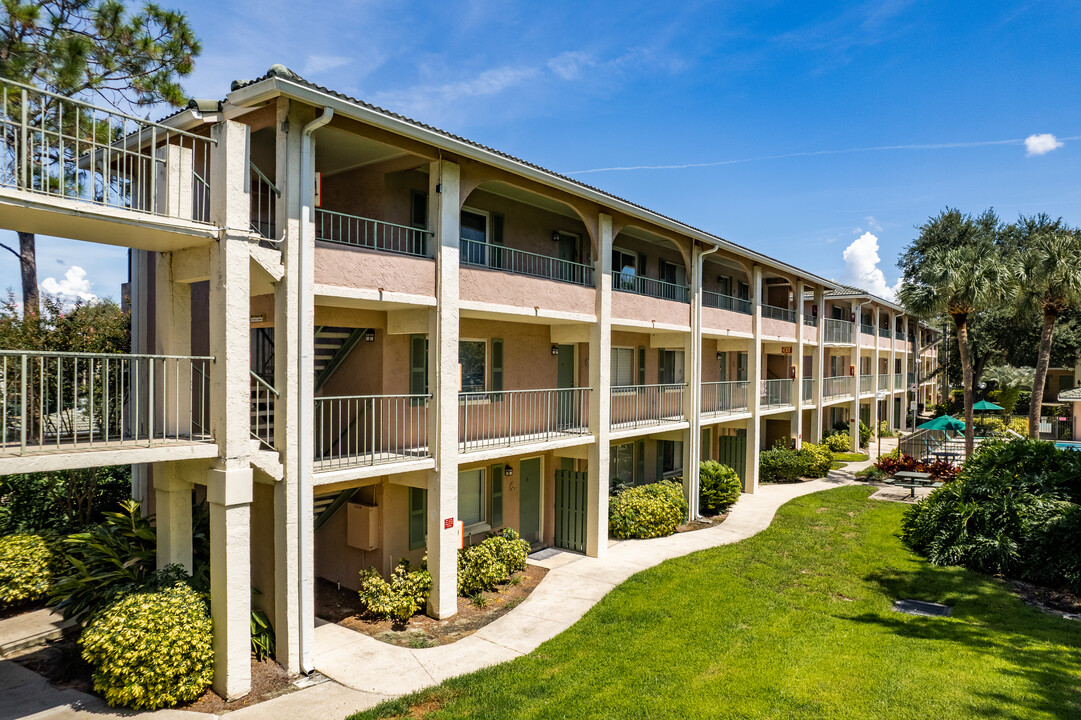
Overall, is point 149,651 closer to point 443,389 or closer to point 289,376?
point 289,376

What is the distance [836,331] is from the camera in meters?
32.5

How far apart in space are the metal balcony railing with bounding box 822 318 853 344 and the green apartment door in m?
18.8

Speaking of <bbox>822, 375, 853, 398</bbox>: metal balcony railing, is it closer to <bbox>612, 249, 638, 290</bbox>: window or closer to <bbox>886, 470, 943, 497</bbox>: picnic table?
<bbox>886, 470, 943, 497</bbox>: picnic table

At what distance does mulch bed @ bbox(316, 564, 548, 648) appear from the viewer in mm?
11086

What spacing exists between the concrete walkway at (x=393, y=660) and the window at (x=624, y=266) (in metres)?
8.43

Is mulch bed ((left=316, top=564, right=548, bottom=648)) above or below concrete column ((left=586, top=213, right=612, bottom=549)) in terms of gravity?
below

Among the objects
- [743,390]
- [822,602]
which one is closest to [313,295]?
[822,602]

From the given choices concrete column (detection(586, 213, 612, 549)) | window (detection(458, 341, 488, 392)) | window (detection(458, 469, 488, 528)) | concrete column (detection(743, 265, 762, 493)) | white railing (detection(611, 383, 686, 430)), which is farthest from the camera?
concrete column (detection(743, 265, 762, 493))

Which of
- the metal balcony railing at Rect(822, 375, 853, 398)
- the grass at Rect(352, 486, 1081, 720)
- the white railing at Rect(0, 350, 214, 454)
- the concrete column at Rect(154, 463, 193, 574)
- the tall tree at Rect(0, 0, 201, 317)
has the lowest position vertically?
the grass at Rect(352, 486, 1081, 720)

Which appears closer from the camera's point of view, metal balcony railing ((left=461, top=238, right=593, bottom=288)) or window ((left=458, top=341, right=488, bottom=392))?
window ((left=458, top=341, right=488, bottom=392))

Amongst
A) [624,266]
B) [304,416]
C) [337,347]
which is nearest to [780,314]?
[624,266]

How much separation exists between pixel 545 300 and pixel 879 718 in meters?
9.49

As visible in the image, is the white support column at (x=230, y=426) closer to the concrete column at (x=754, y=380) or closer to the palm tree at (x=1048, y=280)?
the concrete column at (x=754, y=380)

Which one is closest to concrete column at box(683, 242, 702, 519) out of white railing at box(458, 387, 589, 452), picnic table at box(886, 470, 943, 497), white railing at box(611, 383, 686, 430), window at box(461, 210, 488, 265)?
white railing at box(611, 383, 686, 430)
